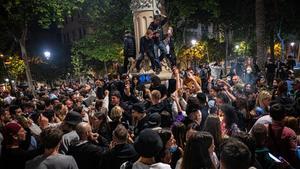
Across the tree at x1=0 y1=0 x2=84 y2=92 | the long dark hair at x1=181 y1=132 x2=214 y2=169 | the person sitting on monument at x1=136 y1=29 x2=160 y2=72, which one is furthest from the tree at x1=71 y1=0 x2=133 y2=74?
the long dark hair at x1=181 y1=132 x2=214 y2=169

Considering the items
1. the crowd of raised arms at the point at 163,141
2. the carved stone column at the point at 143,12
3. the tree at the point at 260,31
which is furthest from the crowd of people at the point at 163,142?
the tree at the point at 260,31

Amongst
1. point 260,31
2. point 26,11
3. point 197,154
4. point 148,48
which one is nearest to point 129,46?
point 148,48

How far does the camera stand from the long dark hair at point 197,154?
13.6ft

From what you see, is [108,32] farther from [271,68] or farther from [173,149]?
[173,149]

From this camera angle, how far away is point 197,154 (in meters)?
4.17

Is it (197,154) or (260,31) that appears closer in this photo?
(197,154)

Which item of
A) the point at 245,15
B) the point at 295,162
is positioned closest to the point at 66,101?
the point at 295,162

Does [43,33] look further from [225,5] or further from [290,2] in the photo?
[290,2]

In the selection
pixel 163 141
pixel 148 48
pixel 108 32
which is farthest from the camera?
pixel 108 32

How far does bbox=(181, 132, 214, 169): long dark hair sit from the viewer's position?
413 cm

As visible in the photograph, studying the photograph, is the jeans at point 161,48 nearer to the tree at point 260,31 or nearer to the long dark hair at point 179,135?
the long dark hair at point 179,135

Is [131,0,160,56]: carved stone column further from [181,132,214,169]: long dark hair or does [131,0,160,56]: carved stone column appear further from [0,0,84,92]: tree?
[181,132,214,169]: long dark hair

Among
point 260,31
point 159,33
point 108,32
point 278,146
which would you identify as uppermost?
point 108,32

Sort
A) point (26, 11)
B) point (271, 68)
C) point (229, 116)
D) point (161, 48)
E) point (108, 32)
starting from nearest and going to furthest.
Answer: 1. point (229, 116)
2. point (161, 48)
3. point (271, 68)
4. point (26, 11)
5. point (108, 32)
